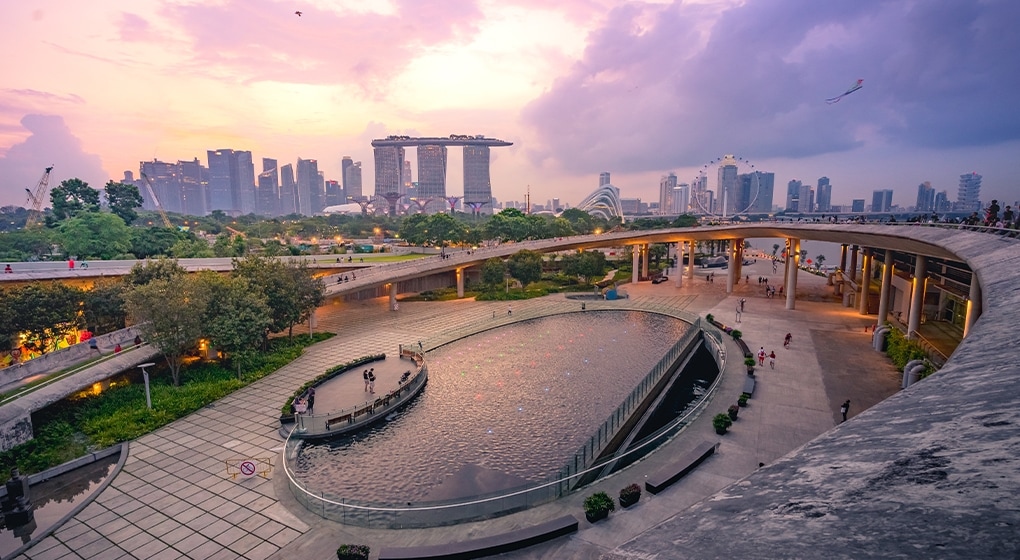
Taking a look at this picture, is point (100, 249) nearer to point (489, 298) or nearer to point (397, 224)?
point (489, 298)

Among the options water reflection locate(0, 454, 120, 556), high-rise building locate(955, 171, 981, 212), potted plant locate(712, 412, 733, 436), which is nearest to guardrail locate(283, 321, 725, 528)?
potted plant locate(712, 412, 733, 436)

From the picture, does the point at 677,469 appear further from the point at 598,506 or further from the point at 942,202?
the point at 942,202

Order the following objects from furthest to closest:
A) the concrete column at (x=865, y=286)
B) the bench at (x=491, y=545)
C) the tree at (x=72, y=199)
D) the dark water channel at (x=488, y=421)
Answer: the tree at (x=72, y=199)
the concrete column at (x=865, y=286)
the dark water channel at (x=488, y=421)
the bench at (x=491, y=545)

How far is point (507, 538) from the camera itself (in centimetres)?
1341

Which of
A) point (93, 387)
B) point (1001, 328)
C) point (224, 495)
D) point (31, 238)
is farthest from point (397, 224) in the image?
point (1001, 328)

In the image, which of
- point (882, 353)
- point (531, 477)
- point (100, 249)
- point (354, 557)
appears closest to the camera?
point (354, 557)

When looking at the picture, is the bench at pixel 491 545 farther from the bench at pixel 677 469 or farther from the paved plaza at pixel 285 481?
the bench at pixel 677 469

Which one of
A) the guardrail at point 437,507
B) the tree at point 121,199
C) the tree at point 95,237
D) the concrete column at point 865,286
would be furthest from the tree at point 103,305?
the concrete column at point 865,286

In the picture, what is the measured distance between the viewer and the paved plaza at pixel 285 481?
1461 cm

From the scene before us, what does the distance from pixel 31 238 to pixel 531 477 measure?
69.4 metres

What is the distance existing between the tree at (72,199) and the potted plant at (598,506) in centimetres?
7614

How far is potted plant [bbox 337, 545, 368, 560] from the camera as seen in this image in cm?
1315

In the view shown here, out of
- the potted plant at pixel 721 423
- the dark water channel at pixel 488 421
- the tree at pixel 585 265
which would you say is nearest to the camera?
the dark water channel at pixel 488 421

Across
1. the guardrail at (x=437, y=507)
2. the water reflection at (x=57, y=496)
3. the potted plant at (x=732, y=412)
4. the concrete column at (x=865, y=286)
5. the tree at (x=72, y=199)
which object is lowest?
the water reflection at (x=57, y=496)
